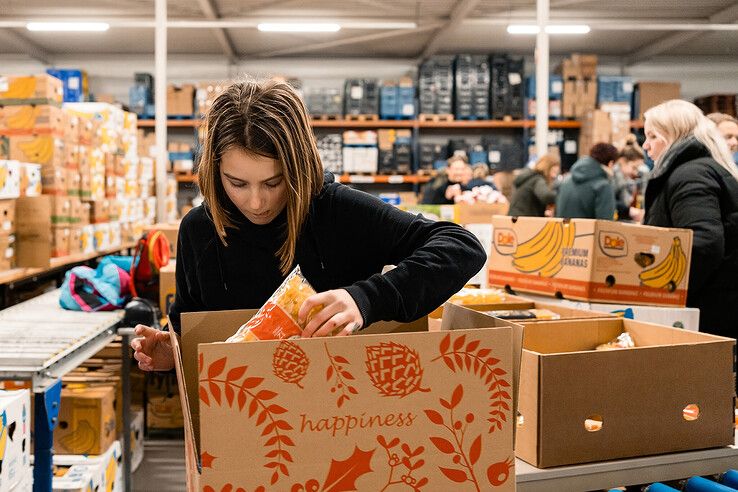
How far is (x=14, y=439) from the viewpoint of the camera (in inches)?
85.1

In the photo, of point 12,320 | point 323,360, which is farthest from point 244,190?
point 12,320

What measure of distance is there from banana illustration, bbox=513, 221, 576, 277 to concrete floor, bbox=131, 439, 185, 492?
2.21 metres

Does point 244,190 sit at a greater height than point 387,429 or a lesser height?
greater

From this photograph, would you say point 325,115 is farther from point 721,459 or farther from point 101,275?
point 721,459

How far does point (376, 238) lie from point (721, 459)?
0.87m

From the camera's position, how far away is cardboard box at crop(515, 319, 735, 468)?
1472 mm

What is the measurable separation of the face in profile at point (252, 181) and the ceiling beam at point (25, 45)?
10529 millimetres

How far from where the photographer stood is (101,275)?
3.75 m

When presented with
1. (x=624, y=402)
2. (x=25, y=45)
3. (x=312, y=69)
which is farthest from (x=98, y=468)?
(x=312, y=69)

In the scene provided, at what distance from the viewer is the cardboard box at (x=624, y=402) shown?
57.9 inches

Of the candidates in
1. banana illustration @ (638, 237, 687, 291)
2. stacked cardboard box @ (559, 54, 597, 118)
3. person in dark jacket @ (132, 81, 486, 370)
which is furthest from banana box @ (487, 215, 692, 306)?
stacked cardboard box @ (559, 54, 597, 118)

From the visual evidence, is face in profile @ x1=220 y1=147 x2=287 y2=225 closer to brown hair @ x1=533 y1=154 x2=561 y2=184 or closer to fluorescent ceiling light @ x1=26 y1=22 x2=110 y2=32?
brown hair @ x1=533 y1=154 x2=561 y2=184

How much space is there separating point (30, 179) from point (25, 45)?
7.91 m

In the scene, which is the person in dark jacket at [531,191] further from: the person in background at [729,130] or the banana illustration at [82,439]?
the banana illustration at [82,439]
